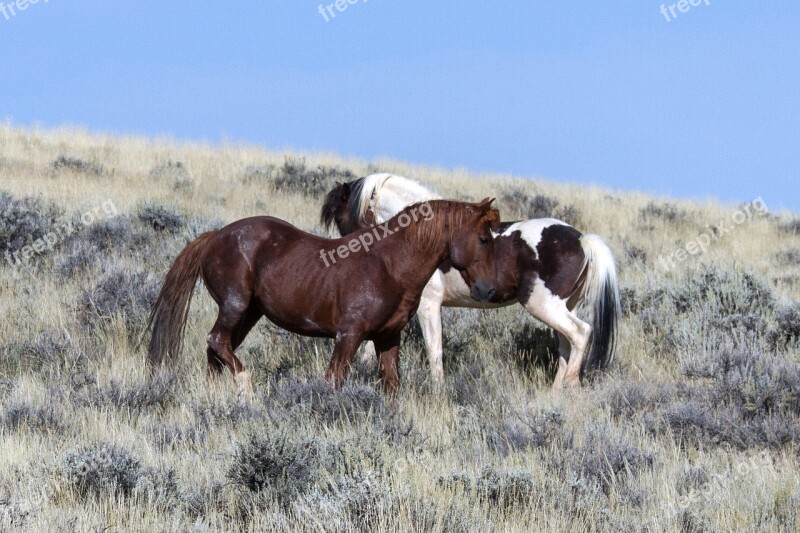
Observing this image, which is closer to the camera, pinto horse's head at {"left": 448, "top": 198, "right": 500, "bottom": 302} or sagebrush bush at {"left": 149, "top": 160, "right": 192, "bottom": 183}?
pinto horse's head at {"left": 448, "top": 198, "right": 500, "bottom": 302}

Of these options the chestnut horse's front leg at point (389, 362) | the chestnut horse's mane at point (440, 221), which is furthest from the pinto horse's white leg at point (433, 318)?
the chestnut horse's mane at point (440, 221)

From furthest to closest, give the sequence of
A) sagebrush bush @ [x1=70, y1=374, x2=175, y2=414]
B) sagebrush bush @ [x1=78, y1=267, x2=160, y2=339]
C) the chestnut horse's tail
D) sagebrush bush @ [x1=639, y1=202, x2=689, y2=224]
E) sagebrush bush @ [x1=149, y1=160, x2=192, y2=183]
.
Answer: sagebrush bush @ [x1=639, y1=202, x2=689, y2=224] < sagebrush bush @ [x1=149, y1=160, x2=192, y2=183] < sagebrush bush @ [x1=78, y1=267, x2=160, y2=339] < the chestnut horse's tail < sagebrush bush @ [x1=70, y1=374, x2=175, y2=414]

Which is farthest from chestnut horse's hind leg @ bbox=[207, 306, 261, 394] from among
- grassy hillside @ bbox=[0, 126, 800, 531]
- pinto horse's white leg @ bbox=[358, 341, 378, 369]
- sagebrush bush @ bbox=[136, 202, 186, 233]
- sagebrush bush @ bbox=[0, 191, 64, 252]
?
sagebrush bush @ bbox=[136, 202, 186, 233]

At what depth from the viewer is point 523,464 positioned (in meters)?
5.11

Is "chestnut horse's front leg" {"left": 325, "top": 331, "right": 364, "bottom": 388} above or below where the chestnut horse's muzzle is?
below

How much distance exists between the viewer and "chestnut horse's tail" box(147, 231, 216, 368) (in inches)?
270

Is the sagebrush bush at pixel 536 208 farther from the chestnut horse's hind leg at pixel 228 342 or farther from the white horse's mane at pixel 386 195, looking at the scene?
the chestnut horse's hind leg at pixel 228 342

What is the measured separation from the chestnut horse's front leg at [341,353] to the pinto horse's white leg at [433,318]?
1719 mm

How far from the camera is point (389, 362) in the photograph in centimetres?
644

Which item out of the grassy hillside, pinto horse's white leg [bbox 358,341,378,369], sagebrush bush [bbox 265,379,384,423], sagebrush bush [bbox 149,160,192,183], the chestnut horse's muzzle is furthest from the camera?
sagebrush bush [bbox 149,160,192,183]

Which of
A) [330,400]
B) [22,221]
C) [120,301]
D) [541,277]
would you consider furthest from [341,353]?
[22,221]

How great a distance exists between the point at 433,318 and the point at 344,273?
1.88 meters

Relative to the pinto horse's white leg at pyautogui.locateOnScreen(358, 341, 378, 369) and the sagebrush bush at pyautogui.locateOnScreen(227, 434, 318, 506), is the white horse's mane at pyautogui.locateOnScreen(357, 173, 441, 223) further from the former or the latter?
the sagebrush bush at pyautogui.locateOnScreen(227, 434, 318, 506)

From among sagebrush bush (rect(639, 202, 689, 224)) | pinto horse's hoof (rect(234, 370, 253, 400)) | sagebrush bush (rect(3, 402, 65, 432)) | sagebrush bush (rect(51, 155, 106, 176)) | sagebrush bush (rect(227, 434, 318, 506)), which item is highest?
sagebrush bush (rect(639, 202, 689, 224))
